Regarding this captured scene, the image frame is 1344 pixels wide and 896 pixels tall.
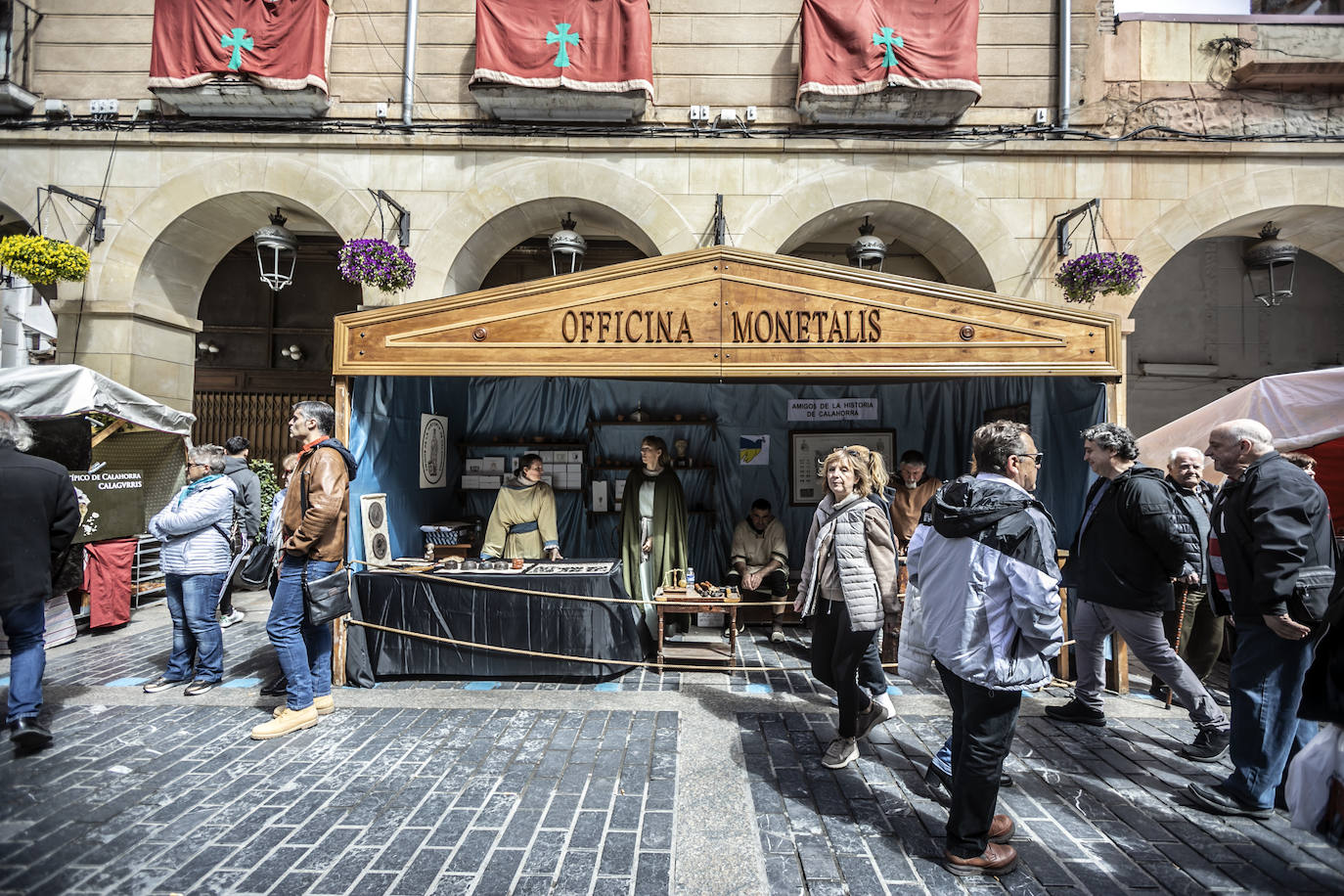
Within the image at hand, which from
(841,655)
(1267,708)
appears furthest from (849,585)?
(1267,708)

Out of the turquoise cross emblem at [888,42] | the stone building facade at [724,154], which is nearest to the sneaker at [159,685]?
the stone building facade at [724,154]

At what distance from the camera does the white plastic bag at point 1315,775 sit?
1.99m

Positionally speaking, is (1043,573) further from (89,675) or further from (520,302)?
(89,675)

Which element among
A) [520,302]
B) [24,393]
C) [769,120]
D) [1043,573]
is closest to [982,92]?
[769,120]

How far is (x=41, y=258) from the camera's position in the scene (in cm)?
702

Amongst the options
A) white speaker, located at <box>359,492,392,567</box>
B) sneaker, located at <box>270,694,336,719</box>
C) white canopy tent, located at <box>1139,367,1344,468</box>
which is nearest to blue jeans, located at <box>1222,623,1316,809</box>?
white canopy tent, located at <box>1139,367,1344,468</box>

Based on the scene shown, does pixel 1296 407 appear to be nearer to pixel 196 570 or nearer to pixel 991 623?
pixel 991 623

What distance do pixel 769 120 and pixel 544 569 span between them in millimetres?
6717

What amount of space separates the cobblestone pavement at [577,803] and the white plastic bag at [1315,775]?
2.53ft

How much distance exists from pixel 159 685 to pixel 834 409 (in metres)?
7.10

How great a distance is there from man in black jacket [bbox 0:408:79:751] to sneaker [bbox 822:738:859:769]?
15.7 ft

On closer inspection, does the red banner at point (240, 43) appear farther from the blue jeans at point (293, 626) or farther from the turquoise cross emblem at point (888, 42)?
the turquoise cross emblem at point (888, 42)

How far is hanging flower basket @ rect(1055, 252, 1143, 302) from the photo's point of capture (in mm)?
6348

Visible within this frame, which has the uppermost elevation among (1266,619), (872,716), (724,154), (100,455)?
(724,154)
